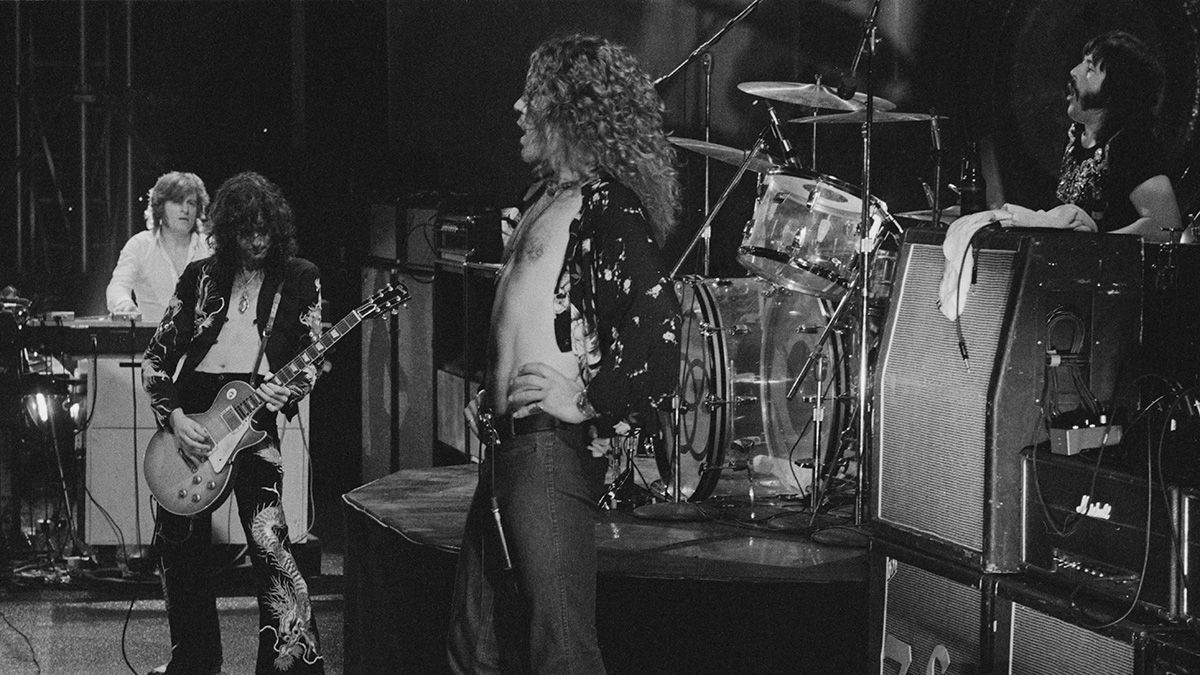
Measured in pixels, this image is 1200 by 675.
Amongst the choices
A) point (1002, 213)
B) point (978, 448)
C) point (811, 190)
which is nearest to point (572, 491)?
point (978, 448)

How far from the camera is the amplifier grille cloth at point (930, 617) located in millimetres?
3566

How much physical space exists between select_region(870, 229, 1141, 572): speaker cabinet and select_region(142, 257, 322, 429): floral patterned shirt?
2.30 m

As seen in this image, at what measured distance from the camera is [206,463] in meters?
4.83

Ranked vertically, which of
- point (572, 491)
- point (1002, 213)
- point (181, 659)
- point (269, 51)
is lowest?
point (181, 659)

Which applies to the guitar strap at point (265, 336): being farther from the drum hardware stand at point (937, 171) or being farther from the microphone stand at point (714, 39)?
the drum hardware stand at point (937, 171)

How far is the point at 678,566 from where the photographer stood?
174 inches

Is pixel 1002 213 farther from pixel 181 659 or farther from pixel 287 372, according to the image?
pixel 181 659

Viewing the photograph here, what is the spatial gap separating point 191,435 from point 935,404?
8.35 feet

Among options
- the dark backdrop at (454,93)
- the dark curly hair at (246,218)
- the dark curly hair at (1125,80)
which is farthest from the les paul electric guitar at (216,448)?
the dark backdrop at (454,93)

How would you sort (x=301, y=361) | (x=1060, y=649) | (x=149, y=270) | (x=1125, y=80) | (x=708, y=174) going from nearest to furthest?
(x=1060, y=649) → (x=1125, y=80) → (x=301, y=361) → (x=708, y=174) → (x=149, y=270)

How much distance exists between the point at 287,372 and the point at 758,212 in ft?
Result: 7.22

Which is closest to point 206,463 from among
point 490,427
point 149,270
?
point 490,427

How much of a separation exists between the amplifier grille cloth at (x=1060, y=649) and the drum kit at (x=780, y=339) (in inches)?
76.3

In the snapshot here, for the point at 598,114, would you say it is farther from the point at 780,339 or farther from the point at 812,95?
the point at 780,339
